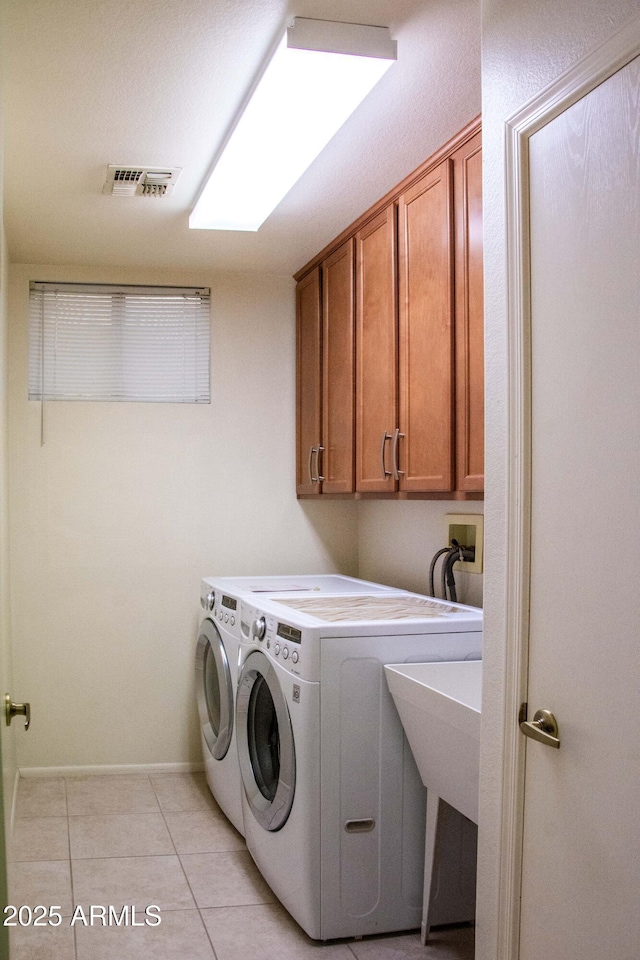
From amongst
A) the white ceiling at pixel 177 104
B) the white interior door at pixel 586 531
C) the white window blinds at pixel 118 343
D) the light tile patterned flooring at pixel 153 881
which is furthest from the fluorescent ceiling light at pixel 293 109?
the light tile patterned flooring at pixel 153 881

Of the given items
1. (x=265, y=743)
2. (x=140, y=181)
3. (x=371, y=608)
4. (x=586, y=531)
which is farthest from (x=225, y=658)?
(x=586, y=531)

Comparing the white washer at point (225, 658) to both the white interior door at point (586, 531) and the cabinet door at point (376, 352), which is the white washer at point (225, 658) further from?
the white interior door at point (586, 531)

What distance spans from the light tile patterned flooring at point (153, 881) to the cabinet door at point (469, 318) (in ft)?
4.67

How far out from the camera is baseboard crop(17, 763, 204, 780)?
4055mm

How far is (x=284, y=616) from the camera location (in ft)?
8.93

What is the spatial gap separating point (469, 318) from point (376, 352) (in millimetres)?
758

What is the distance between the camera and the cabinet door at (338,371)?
11.5 feet

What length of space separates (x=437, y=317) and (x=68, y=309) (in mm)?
2167

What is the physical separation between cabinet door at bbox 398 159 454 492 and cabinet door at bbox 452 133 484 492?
47mm

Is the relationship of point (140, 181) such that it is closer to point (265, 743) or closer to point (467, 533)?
point (467, 533)

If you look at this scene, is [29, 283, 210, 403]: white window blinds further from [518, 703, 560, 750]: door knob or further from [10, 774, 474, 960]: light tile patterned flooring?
[518, 703, 560, 750]: door knob

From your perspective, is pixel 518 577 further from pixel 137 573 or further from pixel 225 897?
pixel 137 573

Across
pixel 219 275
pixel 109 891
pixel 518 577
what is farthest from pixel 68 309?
pixel 518 577

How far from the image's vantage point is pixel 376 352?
10.7 feet
